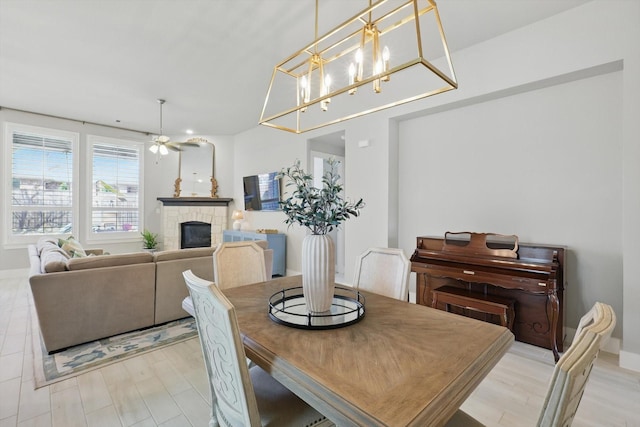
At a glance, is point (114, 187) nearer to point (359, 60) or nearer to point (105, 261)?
point (105, 261)

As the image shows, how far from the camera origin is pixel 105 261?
2.74 metres

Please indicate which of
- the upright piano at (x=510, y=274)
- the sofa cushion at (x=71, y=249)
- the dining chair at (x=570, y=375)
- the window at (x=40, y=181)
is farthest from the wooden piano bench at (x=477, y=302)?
the window at (x=40, y=181)

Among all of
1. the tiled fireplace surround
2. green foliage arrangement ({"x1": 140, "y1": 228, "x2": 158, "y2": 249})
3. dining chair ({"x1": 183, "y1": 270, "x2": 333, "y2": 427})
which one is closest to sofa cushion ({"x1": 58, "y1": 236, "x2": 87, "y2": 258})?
green foliage arrangement ({"x1": 140, "y1": 228, "x2": 158, "y2": 249})

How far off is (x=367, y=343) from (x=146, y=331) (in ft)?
8.80

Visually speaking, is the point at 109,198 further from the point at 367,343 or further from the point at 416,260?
the point at 367,343

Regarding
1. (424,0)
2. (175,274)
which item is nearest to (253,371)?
(175,274)

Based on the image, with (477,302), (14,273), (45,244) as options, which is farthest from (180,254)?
(14,273)

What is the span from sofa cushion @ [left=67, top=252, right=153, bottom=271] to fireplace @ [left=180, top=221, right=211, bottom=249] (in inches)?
158

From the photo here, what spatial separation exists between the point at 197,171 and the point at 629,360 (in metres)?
7.32

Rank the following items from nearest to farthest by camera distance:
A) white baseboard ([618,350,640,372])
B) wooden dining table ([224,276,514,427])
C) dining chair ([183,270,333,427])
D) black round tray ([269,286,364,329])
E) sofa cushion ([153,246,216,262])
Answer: wooden dining table ([224,276,514,427]) → dining chair ([183,270,333,427]) → black round tray ([269,286,364,329]) → white baseboard ([618,350,640,372]) → sofa cushion ([153,246,216,262])

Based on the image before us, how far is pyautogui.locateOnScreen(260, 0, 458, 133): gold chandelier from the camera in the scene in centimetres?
187

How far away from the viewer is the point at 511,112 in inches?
120

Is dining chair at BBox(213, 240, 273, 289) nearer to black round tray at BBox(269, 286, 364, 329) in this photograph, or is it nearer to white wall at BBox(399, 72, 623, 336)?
black round tray at BBox(269, 286, 364, 329)

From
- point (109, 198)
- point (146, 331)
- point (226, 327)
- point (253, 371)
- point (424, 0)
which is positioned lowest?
point (146, 331)
